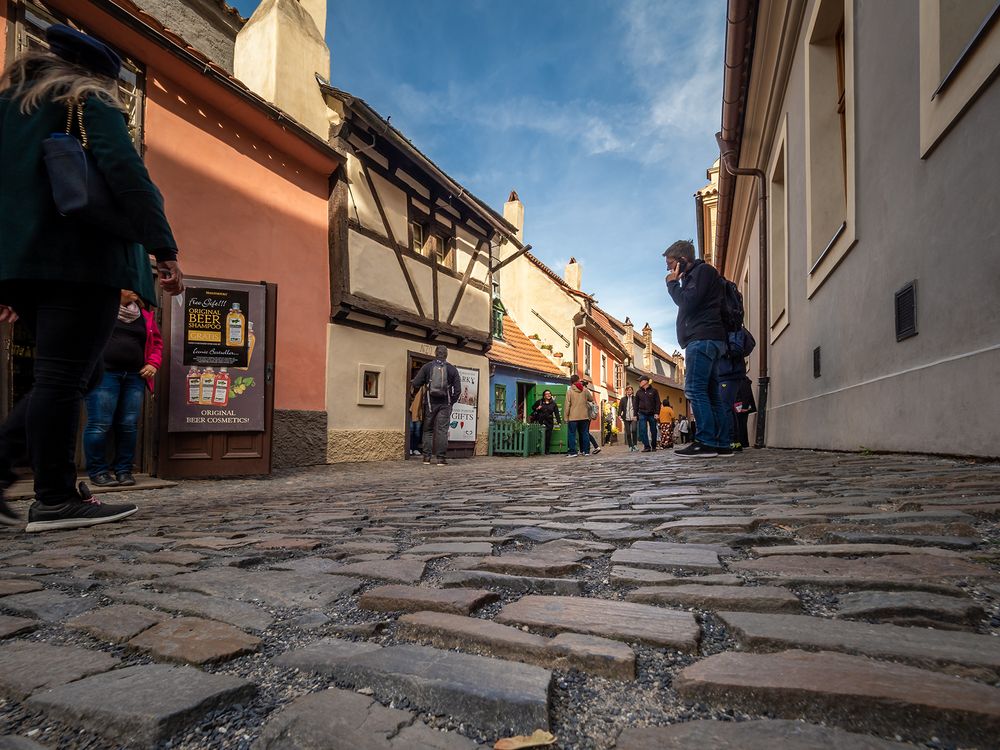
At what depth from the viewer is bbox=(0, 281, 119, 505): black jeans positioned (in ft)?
7.72

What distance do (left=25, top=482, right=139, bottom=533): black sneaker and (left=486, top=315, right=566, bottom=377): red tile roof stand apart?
41.1 feet

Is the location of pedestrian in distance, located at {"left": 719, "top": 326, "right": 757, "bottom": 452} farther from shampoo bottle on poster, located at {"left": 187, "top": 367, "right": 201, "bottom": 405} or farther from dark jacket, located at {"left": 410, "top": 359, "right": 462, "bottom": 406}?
shampoo bottle on poster, located at {"left": 187, "top": 367, "right": 201, "bottom": 405}

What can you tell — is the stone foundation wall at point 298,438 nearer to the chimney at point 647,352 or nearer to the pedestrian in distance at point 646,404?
the pedestrian in distance at point 646,404

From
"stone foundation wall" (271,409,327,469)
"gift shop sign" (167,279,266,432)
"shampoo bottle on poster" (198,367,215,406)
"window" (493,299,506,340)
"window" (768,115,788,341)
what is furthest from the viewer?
"window" (493,299,506,340)

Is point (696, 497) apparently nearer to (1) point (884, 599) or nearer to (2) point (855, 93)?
(1) point (884, 599)

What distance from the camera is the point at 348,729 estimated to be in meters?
0.75

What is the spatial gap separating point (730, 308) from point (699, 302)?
0.73 meters

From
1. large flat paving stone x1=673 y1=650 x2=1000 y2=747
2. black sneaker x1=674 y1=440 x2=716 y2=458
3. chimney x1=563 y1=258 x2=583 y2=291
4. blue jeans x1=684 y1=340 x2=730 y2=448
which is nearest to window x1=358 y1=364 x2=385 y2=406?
black sneaker x1=674 y1=440 x2=716 y2=458

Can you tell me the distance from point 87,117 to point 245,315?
4267mm

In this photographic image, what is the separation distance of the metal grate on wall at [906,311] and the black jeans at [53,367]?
158 inches

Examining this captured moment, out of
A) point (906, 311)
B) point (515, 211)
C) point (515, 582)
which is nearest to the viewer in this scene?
point (515, 582)

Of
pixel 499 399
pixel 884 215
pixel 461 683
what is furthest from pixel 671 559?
pixel 499 399

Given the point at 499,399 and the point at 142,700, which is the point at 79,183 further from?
the point at 499,399

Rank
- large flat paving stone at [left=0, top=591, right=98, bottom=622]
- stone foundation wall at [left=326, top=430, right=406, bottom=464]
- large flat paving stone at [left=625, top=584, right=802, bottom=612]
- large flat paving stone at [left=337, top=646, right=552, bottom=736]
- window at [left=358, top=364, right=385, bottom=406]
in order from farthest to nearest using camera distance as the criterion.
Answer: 1. window at [left=358, top=364, right=385, bottom=406]
2. stone foundation wall at [left=326, top=430, right=406, bottom=464]
3. large flat paving stone at [left=0, top=591, right=98, bottom=622]
4. large flat paving stone at [left=625, top=584, right=802, bottom=612]
5. large flat paving stone at [left=337, top=646, right=552, bottom=736]
